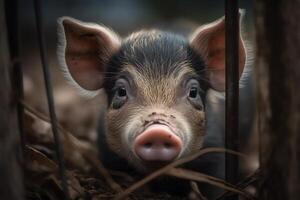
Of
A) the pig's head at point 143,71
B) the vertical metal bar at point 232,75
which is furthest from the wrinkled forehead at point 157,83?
the vertical metal bar at point 232,75

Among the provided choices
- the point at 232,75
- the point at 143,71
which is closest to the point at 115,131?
the point at 143,71

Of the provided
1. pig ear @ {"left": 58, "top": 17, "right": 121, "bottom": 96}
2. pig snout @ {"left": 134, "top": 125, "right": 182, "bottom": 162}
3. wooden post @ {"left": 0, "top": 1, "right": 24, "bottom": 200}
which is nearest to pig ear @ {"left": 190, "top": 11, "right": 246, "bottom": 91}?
pig ear @ {"left": 58, "top": 17, "right": 121, "bottom": 96}

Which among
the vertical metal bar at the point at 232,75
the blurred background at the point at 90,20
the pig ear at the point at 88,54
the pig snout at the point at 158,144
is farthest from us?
the pig ear at the point at 88,54

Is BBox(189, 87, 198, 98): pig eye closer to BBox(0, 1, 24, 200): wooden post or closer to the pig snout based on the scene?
the pig snout

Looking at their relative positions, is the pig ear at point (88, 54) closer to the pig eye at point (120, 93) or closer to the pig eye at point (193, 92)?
the pig eye at point (120, 93)

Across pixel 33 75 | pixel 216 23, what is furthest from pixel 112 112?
pixel 216 23

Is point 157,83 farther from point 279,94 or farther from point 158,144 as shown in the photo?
point 279,94

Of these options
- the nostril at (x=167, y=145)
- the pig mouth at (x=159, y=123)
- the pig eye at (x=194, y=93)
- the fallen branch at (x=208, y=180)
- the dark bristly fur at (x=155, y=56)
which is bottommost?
the fallen branch at (x=208, y=180)

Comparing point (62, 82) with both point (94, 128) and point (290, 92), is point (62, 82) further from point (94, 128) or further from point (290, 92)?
point (290, 92)
